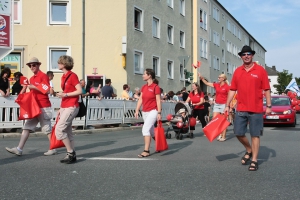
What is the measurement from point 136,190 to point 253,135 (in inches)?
105

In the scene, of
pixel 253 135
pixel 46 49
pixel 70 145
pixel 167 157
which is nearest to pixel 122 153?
pixel 167 157

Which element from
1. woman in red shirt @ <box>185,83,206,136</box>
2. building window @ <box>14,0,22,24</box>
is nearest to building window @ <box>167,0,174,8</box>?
building window @ <box>14,0,22,24</box>

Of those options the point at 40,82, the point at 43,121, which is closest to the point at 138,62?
the point at 43,121

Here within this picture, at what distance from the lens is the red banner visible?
12.6 meters

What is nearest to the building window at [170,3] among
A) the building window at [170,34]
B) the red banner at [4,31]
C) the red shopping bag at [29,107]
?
the building window at [170,34]

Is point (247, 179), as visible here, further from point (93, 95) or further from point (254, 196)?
point (93, 95)

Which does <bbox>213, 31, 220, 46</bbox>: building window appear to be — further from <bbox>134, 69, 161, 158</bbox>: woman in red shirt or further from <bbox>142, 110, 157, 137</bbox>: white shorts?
<bbox>142, 110, 157, 137</bbox>: white shorts

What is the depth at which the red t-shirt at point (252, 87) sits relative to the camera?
685 cm

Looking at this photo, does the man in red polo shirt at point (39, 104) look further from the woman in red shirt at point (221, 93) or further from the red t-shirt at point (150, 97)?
the woman in red shirt at point (221, 93)

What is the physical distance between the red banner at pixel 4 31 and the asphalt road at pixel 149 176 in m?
4.85

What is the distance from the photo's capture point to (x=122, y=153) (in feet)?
28.8

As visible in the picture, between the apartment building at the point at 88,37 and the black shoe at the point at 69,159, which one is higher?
the apartment building at the point at 88,37

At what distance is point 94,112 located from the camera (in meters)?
16.3

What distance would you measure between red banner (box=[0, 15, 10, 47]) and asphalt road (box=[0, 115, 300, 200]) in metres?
4.85
